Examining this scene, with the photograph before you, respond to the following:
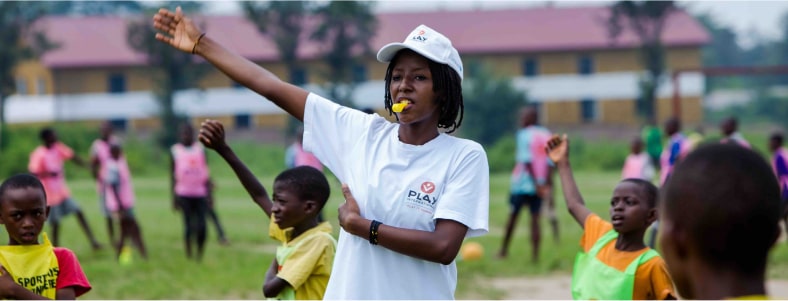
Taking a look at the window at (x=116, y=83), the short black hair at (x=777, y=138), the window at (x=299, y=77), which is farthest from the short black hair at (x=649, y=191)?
the window at (x=116, y=83)

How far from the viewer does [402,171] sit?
351 cm

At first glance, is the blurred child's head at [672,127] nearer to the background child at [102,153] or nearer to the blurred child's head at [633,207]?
the background child at [102,153]

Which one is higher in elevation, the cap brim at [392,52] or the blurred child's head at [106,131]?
the cap brim at [392,52]

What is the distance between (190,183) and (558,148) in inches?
314

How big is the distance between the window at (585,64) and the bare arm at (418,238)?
45663 mm

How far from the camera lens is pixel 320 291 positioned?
478 cm

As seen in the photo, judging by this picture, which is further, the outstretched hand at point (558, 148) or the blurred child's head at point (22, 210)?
the outstretched hand at point (558, 148)

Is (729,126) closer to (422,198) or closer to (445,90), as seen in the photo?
(445,90)

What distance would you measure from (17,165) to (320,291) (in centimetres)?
3067

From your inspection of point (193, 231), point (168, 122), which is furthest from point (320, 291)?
point (168, 122)

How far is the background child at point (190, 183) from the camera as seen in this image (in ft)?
40.5

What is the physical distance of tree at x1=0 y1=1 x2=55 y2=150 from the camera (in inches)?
1577

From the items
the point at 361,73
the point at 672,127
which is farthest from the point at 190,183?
the point at 361,73

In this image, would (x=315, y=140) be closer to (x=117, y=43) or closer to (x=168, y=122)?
(x=168, y=122)
